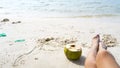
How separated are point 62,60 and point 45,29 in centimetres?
233

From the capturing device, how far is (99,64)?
251 centimetres

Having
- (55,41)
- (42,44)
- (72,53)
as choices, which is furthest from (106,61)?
(55,41)

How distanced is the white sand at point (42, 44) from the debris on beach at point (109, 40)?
0.32 feet

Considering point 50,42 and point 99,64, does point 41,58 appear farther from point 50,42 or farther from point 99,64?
point 99,64

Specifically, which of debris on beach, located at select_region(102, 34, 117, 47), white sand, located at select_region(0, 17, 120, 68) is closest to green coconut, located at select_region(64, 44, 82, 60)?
white sand, located at select_region(0, 17, 120, 68)

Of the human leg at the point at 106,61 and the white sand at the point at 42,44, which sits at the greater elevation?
the human leg at the point at 106,61

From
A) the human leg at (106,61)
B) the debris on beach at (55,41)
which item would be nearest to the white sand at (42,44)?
the debris on beach at (55,41)

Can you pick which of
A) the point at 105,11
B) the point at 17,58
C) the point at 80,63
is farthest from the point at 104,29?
the point at 105,11

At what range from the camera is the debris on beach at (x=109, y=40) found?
15.2 feet

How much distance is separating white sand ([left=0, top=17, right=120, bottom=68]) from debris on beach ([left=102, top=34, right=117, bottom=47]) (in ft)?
0.32

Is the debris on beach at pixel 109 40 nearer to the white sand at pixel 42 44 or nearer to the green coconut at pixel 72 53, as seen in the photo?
the white sand at pixel 42 44

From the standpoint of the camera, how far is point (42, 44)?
4609mm

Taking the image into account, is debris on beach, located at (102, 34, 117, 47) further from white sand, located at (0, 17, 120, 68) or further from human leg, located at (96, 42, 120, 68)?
human leg, located at (96, 42, 120, 68)

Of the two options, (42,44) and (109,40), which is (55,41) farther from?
(109,40)
